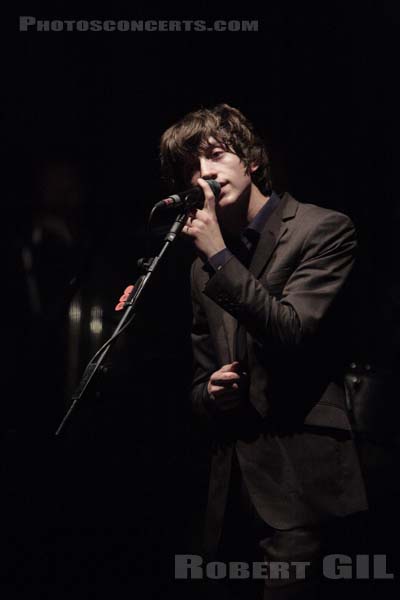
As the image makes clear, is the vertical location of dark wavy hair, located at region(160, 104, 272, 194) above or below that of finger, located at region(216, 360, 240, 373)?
above

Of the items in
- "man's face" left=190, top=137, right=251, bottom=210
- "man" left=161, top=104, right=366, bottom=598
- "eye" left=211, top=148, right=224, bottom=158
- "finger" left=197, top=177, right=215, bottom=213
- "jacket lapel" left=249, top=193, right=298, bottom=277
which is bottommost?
"man" left=161, top=104, right=366, bottom=598

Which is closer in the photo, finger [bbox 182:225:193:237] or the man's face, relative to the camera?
finger [bbox 182:225:193:237]

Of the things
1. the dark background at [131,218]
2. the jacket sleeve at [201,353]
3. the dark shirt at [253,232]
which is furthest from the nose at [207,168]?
the dark background at [131,218]

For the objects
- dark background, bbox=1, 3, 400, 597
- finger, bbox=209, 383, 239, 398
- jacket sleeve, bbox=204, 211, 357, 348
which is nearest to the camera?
jacket sleeve, bbox=204, 211, 357, 348

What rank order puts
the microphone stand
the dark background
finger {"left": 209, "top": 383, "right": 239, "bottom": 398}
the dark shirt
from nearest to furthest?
the microphone stand < finger {"left": 209, "top": 383, "right": 239, "bottom": 398} < the dark shirt < the dark background

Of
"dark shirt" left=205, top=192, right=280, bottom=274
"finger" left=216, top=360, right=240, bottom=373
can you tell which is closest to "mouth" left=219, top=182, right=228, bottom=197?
"dark shirt" left=205, top=192, right=280, bottom=274

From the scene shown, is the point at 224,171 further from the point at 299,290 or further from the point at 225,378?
the point at 225,378

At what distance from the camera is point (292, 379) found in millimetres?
1518

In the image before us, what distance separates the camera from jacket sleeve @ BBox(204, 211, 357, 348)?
1.40 metres

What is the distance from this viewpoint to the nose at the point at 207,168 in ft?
5.84

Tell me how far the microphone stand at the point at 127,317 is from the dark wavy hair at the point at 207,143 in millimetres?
507

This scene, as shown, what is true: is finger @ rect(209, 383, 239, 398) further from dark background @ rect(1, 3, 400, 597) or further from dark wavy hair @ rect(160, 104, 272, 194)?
dark background @ rect(1, 3, 400, 597)

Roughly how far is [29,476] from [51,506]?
139 mm

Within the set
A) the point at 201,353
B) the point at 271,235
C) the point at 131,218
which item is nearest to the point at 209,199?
the point at 271,235
